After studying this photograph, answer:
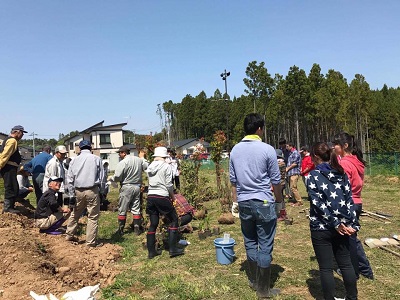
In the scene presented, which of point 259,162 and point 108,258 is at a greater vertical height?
point 259,162

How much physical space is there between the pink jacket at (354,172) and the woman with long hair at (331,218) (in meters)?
0.79

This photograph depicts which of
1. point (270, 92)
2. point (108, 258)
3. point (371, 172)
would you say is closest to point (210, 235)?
point (108, 258)

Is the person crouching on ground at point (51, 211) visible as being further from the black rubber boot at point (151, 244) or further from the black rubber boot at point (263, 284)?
the black rubber boot at point (263, 284)

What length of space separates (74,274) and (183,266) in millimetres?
1554

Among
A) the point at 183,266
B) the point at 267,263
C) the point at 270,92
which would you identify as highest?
the point at 270,92

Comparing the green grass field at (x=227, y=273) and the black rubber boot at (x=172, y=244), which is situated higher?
the black rubber boot at (x=172, y=244)

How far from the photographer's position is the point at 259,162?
3.74 meters

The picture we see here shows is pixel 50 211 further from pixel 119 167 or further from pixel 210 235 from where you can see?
pixel 210 235

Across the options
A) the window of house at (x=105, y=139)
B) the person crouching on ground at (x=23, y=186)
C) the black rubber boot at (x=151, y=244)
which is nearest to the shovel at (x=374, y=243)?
the black rubber boot at (x=151, y=244)

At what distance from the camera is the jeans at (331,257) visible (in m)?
3.22

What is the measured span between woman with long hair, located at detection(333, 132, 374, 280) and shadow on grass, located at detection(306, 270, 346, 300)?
0.97 ft

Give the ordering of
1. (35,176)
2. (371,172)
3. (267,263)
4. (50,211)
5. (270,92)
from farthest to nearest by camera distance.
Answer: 1. (270,92)
2. (371,172)
3. (35,176)
4. (50,211)
5. (267,263)

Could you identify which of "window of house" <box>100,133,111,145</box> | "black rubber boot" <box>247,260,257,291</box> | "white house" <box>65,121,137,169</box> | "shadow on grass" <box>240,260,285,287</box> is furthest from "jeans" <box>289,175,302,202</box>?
"window of house" <box>100,133,111,145</box>

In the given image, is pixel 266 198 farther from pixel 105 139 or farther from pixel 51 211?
pixel 105 139
